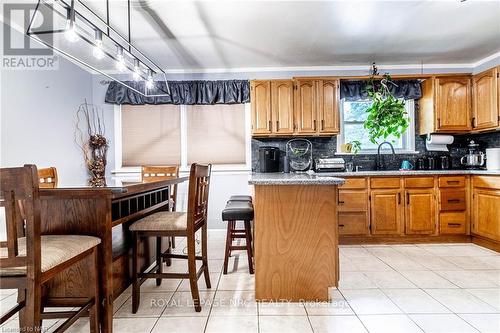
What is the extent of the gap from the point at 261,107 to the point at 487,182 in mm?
2795

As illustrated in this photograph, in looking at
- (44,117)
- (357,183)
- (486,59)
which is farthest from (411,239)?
(44,117)

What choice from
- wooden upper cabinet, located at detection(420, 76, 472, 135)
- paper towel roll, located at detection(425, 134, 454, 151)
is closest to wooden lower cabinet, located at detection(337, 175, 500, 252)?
paper towel roll, located at detection(425, 134, 454, 151)

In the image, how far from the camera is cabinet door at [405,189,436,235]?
11.9ft

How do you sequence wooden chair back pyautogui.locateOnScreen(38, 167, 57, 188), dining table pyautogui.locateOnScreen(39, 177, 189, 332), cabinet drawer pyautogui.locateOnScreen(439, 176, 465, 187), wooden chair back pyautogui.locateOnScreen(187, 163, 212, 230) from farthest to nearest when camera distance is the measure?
cabinet drawer pyautogui.locateOnScreen(439, 176, 465, 187)
wooden chair back pyautogui.locateOnScreen(38, 167, 57, 188)
wooden chair back pyautogui.locateOnScreen(187, 163, 212, 230)
dining table pyautogui.locateOnScreen(39, 177, 189, 332)

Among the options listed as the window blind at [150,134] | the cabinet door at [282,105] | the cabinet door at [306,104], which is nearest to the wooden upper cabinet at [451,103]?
the cabinet door at [306,104]

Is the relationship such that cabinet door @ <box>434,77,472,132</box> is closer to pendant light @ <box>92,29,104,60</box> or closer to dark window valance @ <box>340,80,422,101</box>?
dark window valance @ <box>340,80,422,101</box>

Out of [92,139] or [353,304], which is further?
[92,139]

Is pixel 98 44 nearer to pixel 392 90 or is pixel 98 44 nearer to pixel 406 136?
pixel 392 90

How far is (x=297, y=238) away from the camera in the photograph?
6.93ft

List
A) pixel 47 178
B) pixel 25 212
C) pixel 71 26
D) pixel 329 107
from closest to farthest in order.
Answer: pixel 25 212
pixel 71 26
pixel 47 178
pixel 329 107

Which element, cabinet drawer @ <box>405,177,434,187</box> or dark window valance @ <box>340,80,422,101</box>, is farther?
dark window valance @ <box>340,80,422,101</box>

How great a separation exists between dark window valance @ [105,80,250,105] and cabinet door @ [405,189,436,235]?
Answer: 2.51 metres

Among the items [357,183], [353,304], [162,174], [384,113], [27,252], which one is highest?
[384,113]

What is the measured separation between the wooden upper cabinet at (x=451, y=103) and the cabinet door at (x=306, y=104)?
155 centimetres
